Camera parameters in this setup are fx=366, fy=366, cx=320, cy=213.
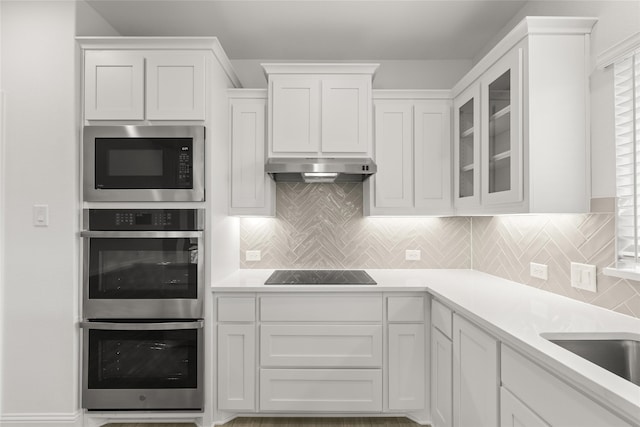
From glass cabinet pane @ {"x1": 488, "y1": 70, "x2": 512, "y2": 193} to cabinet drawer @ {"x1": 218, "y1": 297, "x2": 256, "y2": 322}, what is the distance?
5.40ft

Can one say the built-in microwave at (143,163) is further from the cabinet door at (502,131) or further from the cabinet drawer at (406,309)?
the cabinet door at (502,131)

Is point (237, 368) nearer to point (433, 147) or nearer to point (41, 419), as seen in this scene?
point (41, 419)

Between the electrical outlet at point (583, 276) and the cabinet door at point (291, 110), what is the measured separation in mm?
1750

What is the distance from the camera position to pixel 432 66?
315cm

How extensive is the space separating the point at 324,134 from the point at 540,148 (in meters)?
1.34

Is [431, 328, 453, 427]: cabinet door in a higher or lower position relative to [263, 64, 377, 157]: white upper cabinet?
lower

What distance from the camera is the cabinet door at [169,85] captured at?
2.27m

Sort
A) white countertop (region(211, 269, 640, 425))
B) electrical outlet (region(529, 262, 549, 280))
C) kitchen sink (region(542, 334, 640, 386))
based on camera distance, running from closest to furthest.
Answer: white countertop (region(211, 269, 640, 425)) → kitchen sink (region(542, 334, 640, 386)) → electrical outlet (region(529, 262, 549, 280))

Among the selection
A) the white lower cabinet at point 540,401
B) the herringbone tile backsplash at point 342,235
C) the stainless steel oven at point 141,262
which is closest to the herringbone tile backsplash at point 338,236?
the herringbone tile backsplash at point 342,235

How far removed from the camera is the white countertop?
956mm

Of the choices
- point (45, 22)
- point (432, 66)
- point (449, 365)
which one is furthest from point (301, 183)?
point (45, 22)

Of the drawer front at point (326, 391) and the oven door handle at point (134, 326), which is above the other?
the oven door handle at point (134, 326)

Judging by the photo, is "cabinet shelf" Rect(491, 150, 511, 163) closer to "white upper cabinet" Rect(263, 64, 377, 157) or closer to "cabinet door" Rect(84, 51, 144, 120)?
"white upper cabinet" Rect(263, 64, 377, 157)

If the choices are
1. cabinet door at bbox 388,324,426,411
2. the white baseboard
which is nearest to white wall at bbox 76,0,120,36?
the white baseboard
